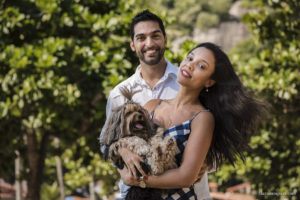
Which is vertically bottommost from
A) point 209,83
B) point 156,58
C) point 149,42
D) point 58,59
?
point 209,83

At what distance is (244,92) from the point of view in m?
3.06

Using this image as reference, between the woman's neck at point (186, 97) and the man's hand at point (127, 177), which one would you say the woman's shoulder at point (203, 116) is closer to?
the woman's neck at point (186, 97)

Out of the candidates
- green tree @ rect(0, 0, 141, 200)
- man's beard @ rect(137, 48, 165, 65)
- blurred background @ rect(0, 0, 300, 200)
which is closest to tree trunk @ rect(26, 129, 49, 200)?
blurred background @ rect(0, 0, 300, 200)

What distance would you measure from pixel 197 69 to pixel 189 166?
621 mm

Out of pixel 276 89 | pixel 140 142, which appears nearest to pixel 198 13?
pixel 276 89

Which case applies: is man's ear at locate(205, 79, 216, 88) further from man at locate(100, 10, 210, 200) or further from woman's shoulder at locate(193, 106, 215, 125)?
man at locate(100, 10, 210, 200)

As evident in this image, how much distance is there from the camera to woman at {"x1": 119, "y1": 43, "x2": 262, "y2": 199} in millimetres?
2732

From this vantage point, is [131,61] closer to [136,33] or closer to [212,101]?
[136,33]

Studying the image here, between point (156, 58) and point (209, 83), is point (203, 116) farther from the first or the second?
point (156, 58)

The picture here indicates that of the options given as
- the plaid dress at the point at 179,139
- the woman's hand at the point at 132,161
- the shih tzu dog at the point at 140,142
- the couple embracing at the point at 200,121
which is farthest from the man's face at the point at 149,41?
the woman's hand at the point at 132,161

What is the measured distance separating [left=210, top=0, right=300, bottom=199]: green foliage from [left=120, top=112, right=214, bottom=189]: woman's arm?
5602 mm

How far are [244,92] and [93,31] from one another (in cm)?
579

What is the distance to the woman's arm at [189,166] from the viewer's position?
8.86ft

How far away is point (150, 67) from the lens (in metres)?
3.65
